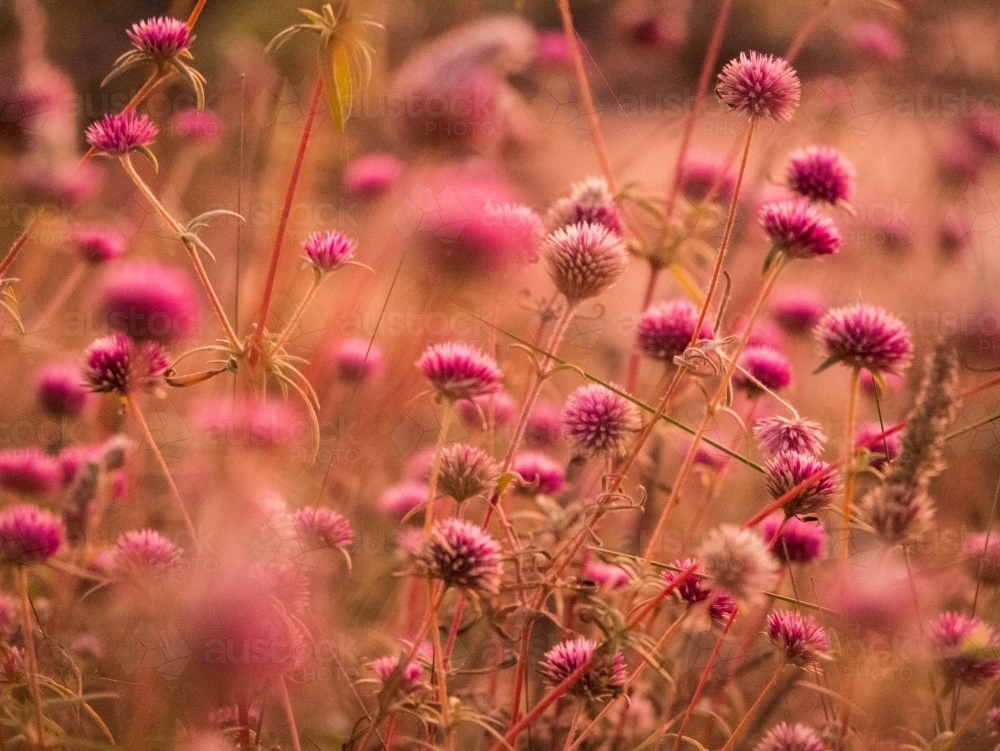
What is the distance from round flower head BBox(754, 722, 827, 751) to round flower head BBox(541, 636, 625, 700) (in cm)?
11

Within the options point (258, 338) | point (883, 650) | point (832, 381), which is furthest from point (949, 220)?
point (258, 338)

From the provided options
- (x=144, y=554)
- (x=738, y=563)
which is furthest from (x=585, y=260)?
(x=144, y=554)

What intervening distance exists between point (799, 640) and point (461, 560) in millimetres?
210

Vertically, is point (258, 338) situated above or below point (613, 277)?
below

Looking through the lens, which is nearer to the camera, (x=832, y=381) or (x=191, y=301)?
(x=191, y=301)

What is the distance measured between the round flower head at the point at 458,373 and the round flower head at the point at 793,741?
0.91 feet

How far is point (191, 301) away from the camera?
1.64 ft

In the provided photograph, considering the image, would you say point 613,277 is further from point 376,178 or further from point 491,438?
point 376,178

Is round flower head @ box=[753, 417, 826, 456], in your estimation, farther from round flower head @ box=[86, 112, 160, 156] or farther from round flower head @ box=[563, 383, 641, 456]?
round flower head @ box=[86, 112, 160, 156]

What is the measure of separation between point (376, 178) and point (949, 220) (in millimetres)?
723

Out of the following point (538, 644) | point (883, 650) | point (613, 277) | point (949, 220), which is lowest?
point (538, 644)

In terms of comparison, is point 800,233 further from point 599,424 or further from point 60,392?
point 60,392

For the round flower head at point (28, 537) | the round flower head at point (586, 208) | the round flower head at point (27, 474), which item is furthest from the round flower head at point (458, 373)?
→ the round flower head at point (27, 474)

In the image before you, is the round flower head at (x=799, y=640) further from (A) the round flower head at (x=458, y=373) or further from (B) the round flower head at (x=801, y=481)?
(A) the round flower head at (x=458, y=373)
